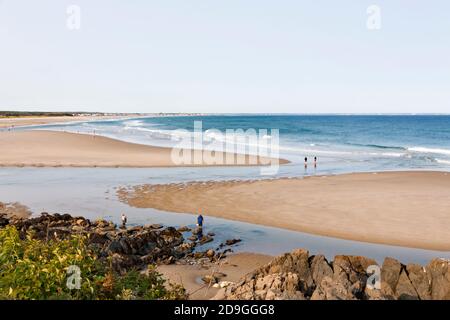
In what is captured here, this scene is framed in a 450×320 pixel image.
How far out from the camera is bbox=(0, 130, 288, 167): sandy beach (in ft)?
153

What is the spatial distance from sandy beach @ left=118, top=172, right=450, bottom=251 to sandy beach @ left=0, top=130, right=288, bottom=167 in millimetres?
14291

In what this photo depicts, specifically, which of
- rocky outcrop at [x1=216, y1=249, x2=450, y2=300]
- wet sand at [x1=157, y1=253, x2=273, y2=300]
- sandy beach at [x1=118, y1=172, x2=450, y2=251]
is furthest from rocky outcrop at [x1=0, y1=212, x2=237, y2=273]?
rocky outcrop at [x1=216, y1=249, x2=450, y2=300]

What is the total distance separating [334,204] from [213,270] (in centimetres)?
1360

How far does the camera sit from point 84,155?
53.0 metres

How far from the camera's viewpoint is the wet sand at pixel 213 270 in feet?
50.0

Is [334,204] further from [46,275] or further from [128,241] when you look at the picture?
[46,275]

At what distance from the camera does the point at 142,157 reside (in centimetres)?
5203

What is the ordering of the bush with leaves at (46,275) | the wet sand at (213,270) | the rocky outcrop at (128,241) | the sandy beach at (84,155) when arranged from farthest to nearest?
the sandy beach at (84,155) → the rocky outcrop at (128,241) → the wet sand at (213,270) → the bush with leaves at (46,275)

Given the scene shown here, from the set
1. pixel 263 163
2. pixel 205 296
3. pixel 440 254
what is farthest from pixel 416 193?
pixel 205 296

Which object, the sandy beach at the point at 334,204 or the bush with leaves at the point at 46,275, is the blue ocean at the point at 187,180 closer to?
the sandy beach at the point at 334,204

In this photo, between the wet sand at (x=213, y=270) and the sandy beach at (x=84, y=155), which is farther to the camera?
the sandy beach at (x=84, y=155)

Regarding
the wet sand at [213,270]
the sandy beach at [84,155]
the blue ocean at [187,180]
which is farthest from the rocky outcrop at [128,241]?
the sandy beach at [84,155]

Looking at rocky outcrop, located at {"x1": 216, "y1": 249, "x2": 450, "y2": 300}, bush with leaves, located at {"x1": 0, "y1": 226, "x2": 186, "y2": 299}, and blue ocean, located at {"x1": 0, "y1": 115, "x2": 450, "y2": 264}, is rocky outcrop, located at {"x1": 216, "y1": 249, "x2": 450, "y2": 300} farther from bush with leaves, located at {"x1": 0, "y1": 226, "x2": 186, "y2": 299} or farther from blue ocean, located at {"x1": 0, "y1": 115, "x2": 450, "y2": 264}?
blue ocean, located at {"x1": 0, "y1": 115, "x2": 450, "y2": 264}

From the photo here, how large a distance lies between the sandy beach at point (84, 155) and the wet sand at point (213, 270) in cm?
2871
